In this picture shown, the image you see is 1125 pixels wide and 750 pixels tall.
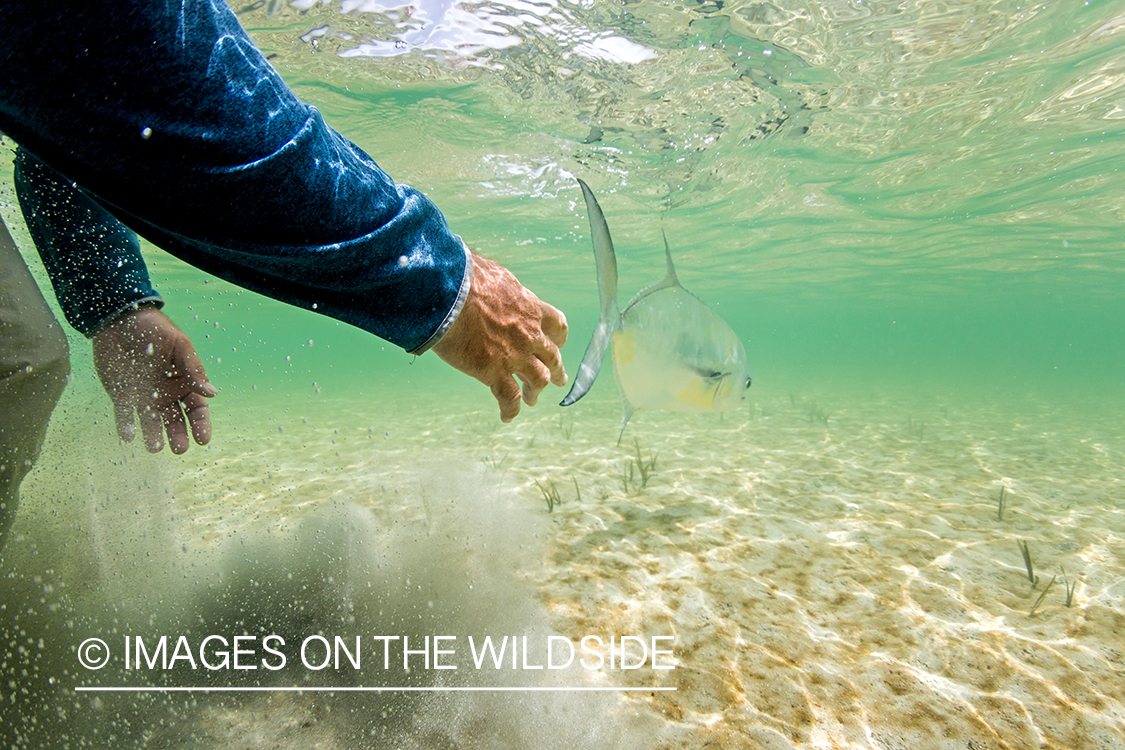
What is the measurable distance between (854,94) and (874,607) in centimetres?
1055

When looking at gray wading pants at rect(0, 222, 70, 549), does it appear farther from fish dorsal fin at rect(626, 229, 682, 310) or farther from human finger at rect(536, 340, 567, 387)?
fish dorsal fin at rect(626, 229, 682, 310)

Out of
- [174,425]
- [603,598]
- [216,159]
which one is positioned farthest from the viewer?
[603,598]

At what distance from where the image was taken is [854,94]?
9539 millimetres

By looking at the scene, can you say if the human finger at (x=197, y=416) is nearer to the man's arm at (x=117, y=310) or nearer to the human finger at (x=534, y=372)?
the man's arm at (x=117, y=310)

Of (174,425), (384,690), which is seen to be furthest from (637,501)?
(174,425)

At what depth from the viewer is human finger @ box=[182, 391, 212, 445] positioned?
2188 mm

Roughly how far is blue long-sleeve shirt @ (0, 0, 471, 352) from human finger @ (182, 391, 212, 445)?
51.8 inches

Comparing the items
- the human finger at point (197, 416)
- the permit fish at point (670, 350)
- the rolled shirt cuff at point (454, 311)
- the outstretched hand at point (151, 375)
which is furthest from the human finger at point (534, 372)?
the human finger at point (197, 416)

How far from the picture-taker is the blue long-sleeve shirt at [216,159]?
87 cm

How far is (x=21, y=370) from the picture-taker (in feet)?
5.29

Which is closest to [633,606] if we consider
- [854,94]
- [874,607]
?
[874,607]

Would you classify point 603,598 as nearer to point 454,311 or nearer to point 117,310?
point 454,311

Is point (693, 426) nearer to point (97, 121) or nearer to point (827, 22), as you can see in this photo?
point (827, 22)

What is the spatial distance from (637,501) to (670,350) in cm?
296
